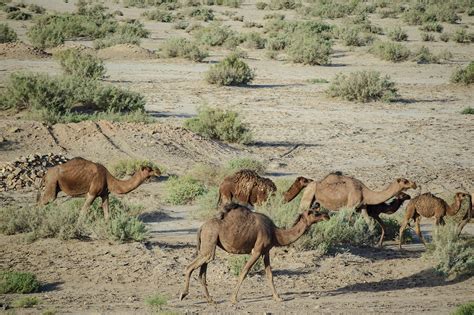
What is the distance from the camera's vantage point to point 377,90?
29.0 m

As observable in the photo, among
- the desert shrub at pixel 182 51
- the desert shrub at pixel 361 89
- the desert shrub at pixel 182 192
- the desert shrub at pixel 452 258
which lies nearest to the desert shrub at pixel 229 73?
the desert shrub at pixel 361 89

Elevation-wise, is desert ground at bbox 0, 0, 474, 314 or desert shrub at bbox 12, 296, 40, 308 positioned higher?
desert shrub at bbox 12, 296, 40, 308

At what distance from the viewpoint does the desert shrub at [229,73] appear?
102 ft

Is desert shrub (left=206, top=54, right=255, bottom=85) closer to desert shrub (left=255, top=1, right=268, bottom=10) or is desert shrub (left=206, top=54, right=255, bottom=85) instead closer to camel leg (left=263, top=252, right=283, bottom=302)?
camel leg (left=263, top=252, right=283, bottom=302)

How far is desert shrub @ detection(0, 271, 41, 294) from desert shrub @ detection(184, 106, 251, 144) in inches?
463

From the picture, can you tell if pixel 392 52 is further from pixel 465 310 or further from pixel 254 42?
pixel 465 310

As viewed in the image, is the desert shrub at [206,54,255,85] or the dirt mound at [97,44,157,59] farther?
the dirt mound at [97,44,157,59]

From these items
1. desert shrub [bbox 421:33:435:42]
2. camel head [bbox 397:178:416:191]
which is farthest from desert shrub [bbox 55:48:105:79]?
desert shrub [bbox 421:33:435:42]

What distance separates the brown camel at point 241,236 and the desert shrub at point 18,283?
2072mm

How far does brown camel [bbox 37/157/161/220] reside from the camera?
12852 millimetres

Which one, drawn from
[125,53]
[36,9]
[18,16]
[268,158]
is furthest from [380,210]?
[36,9]

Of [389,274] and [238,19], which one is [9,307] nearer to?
[389,274]

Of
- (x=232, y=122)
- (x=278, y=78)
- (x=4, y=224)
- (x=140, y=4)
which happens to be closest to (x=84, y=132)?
(x=232, y=122)

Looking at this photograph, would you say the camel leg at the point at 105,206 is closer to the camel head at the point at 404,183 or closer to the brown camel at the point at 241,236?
the brown camel at the point at 241,236
